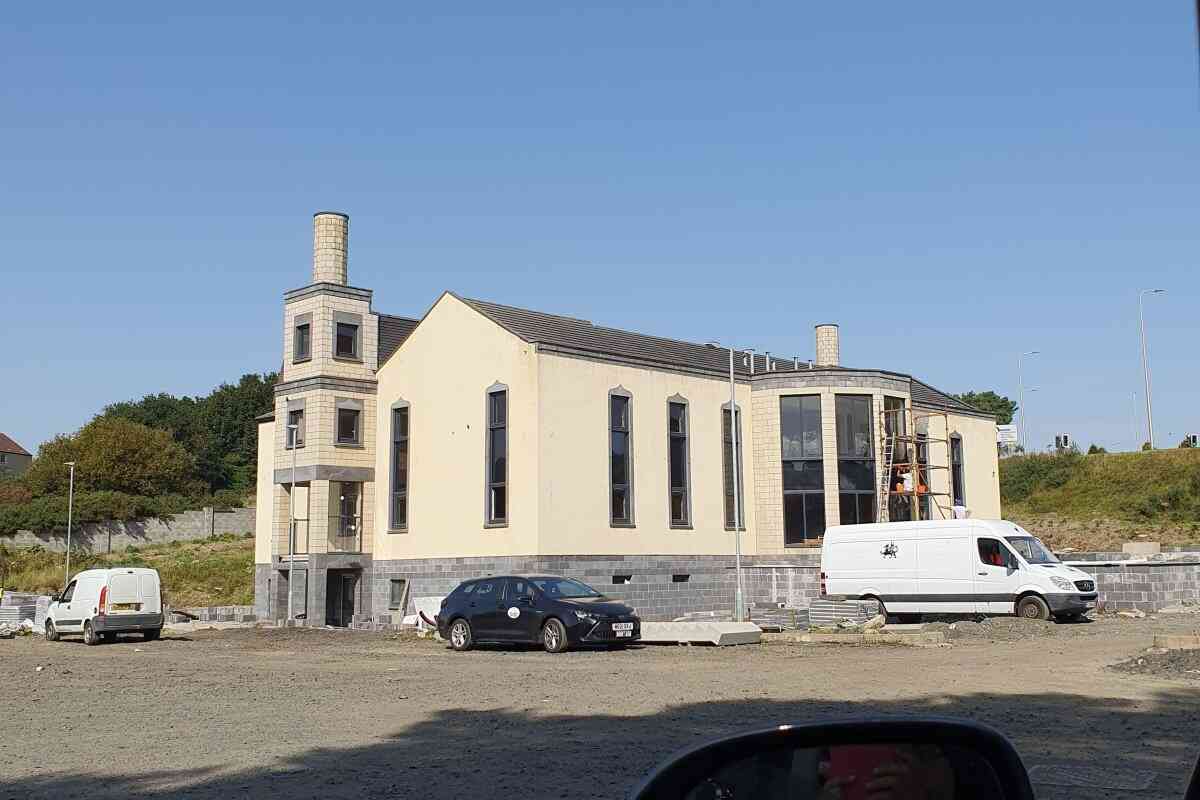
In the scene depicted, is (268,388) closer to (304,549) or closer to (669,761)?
(304,549)

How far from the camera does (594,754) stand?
9820 millimetres

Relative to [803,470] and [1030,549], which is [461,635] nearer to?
[1030,549]

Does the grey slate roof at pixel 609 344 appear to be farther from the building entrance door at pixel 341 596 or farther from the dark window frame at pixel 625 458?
the building entrance door at pixel 341 596

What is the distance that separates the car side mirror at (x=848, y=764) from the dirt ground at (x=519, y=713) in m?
2.28

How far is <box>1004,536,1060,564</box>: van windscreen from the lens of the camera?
27.2m

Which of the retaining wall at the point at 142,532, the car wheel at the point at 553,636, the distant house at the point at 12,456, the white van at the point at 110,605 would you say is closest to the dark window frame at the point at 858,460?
the car wheel at the point at 553,636

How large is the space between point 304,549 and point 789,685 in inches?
1044

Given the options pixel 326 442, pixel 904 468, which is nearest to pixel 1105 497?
pixel 904 468

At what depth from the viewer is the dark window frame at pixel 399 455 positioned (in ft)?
124

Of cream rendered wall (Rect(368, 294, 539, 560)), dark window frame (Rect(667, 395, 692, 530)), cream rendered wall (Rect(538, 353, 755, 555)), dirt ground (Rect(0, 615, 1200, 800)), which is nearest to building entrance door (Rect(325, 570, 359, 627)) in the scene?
cream rendered wall (Rect(368, 294, 539, 560))

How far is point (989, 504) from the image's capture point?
46.9 m

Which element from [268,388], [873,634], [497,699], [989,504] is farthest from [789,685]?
[268,388]

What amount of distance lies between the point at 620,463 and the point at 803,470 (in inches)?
286

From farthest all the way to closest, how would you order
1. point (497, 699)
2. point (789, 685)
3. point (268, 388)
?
point (268, 388) < point (789, 685) < point (497, 699)
